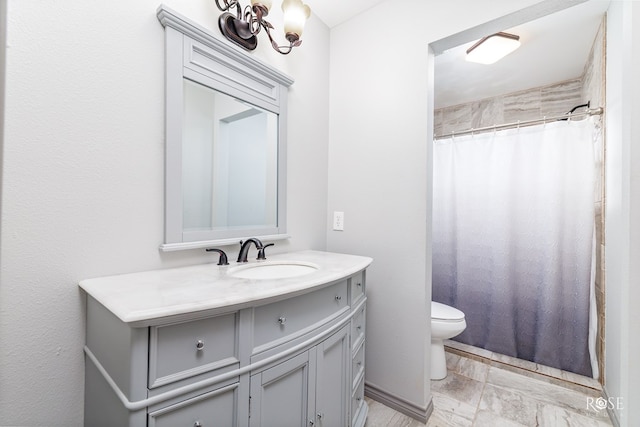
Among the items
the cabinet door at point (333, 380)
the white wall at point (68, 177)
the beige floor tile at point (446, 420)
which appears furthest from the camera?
the beige floor tile at point (446, 420)

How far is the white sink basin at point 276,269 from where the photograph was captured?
1.24 m

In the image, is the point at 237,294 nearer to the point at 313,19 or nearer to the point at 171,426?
the point at 171,426

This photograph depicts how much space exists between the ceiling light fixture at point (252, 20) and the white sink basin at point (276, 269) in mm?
1053

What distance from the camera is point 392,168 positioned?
1604mm

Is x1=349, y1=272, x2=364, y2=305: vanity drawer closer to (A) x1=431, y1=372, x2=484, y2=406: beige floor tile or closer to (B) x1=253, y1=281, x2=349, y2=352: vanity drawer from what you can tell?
(B) x1=253, y1=281, x2=349, y2=352: vanity drawer

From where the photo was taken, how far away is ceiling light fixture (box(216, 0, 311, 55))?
1238mm

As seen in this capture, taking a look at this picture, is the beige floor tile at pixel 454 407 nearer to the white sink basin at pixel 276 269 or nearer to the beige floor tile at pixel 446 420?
the beige floor tile at pixel 446 420

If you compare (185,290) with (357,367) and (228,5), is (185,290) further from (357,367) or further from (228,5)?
(228,5)

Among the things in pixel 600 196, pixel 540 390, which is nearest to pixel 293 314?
pixel 540 390

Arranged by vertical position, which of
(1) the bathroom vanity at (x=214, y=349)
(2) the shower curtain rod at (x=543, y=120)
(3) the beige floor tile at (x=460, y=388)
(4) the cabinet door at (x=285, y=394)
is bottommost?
(3) the beige floor tile at (x=460, y=388)

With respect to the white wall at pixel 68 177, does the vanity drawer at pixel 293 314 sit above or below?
below

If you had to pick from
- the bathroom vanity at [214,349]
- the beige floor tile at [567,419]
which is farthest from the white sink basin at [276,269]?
the beige floor tile at [567,419]

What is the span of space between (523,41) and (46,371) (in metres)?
3.02

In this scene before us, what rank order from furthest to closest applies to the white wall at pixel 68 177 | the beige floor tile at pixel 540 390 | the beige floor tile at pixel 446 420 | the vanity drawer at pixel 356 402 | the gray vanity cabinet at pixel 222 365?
the beige floor tile at pixel 540 390, the beige floor tile at pixel 446 420, the vanity drawer at pixel 356 402, the white wall at pixel 68 177, the gray vanity cabinet at pixel 222 365
